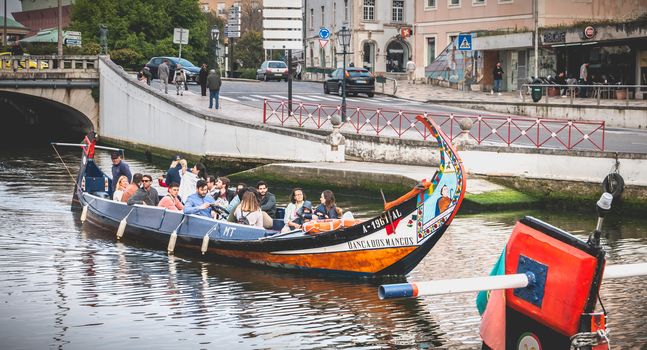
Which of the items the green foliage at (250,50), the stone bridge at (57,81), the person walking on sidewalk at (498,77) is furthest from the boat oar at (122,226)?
the green foliage at (250,50)

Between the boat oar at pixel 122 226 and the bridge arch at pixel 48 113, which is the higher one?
the bridge arch at pixel 48 113

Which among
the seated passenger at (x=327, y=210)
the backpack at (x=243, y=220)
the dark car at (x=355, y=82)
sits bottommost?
the backpack at (x=243, y=220)

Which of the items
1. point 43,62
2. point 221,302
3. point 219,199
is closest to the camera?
point 221,302

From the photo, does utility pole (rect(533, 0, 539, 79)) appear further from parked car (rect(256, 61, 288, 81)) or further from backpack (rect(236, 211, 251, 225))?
backpack (rect(236, 211, 251, 225))

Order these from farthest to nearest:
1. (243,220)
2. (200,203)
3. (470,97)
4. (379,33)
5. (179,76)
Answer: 1. (379,33)
2. (470,97)
3. (179,76)
4. (200,203)
5. (243,220)

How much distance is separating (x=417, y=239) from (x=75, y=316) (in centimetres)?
581

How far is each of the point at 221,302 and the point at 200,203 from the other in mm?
5277

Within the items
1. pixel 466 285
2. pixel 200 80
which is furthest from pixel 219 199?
pixel 200 80

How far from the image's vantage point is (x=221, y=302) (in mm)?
18375

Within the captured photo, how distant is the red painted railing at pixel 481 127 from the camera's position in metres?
33.4

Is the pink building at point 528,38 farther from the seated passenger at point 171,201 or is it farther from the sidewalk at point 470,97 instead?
the seated passenger at point 171,201

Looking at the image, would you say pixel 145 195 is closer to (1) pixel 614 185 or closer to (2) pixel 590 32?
(1) pixel 614 185

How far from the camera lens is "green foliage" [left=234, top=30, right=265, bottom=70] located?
96.6m

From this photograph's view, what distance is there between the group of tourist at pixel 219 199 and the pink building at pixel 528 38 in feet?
89.1
